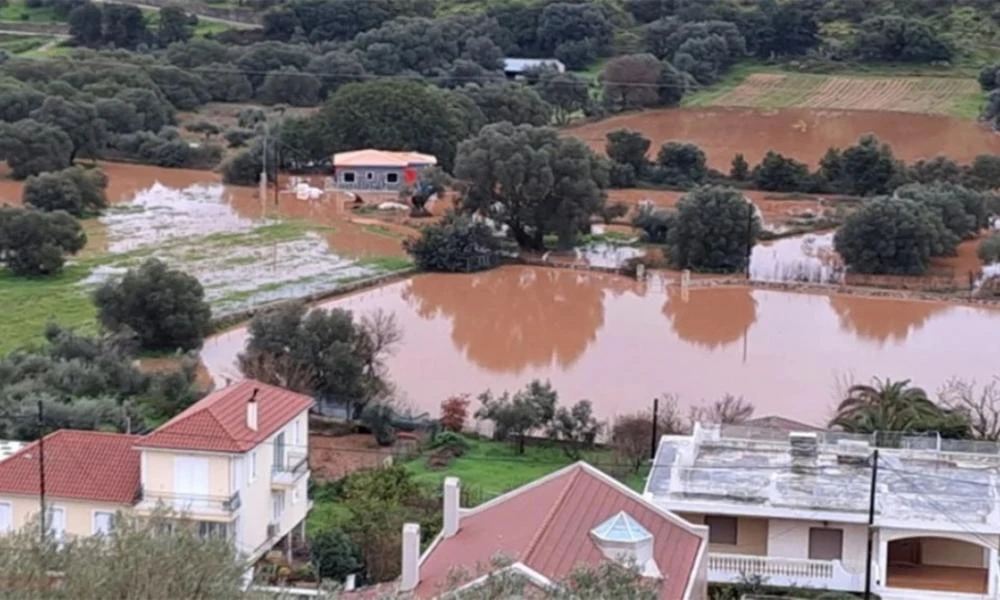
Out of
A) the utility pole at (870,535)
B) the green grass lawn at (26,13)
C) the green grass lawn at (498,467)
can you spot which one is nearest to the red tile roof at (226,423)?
the green grass lawn at (498,467)

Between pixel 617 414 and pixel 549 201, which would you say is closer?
pixel 617 414

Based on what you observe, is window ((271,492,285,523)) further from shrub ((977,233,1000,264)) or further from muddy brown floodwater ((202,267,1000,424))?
shrub ((977,233,1000,264))

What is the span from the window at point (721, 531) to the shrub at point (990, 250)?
16.7 meters

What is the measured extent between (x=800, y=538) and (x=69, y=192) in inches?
821

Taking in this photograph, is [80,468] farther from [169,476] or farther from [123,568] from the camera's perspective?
[123,568]

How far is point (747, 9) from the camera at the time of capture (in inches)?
1992

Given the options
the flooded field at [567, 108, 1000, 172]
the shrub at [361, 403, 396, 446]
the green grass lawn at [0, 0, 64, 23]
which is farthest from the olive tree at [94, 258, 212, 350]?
the green grass lawn at [0, 0, 64, 23]

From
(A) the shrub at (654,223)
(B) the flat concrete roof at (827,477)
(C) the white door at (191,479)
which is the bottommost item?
(C) the white door at (191,479)

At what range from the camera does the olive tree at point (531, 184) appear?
91.8ft

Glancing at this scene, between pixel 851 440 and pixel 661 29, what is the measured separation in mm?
36559

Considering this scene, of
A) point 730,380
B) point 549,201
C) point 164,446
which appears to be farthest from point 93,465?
point 549,201

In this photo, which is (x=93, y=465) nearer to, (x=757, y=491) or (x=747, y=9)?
(x=757, y=491)

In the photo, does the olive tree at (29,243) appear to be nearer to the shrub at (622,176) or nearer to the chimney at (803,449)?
the shrub at (622,176)

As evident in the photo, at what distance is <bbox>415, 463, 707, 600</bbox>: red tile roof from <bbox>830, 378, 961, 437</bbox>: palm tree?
4.68m
